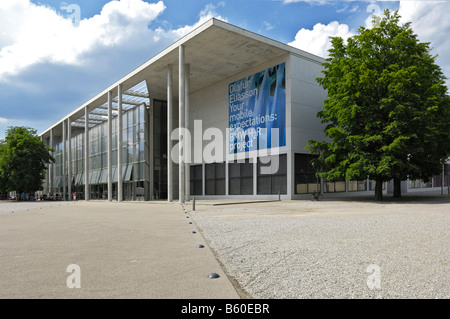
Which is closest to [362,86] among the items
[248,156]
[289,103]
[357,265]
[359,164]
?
[359,164]

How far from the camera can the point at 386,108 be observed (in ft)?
73.9

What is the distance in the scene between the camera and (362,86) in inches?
909

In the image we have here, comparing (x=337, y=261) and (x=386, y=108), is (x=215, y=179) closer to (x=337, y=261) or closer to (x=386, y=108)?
(x=386, y=108)

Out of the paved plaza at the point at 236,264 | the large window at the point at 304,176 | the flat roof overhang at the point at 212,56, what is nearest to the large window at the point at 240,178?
the large window at the point at 304,176

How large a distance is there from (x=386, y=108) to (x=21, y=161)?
4653cm

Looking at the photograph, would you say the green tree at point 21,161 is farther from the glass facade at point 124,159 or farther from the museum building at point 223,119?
the museum building at point 223,119

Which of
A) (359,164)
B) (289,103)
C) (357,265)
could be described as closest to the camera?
(357,265)

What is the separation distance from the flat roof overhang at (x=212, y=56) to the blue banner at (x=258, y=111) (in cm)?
162

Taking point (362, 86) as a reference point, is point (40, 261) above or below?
below

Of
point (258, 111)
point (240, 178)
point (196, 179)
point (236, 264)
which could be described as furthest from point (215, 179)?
point (236, 264)

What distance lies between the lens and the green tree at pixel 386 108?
21.7 m
